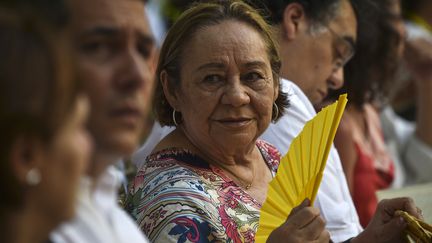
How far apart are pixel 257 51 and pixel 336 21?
1096 mm

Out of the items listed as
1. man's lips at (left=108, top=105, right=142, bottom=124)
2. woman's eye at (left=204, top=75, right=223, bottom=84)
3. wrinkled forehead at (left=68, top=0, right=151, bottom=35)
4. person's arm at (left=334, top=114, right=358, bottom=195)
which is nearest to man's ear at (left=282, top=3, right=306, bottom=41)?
woman's eye at (left=204, top=75, right=223, bottom=84)

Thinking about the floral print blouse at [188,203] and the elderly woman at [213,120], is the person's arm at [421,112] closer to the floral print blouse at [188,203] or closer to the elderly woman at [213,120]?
the elderly woman at [213,120]

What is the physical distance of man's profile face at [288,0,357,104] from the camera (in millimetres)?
4375

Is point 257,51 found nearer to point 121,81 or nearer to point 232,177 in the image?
point 232,177

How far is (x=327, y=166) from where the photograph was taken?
401cm

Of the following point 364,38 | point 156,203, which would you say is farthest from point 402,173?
point 156,203

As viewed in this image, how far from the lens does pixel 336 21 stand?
457 centimetres

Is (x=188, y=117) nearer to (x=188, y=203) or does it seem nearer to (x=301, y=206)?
(x=188, y=203)

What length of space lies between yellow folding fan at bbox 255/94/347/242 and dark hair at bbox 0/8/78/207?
54.0 inches

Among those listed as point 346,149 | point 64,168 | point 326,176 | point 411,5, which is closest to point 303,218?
point 326,176

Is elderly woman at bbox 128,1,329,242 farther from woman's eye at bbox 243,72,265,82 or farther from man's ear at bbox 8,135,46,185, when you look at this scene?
man's ear at bbox 8,135,46,185

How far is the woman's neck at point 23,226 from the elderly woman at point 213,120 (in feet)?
3.89

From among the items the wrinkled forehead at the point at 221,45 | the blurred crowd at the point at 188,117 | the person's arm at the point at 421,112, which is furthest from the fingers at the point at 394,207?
the person's arm at the point at 421,112

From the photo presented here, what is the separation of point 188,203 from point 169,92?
1.70 ft
